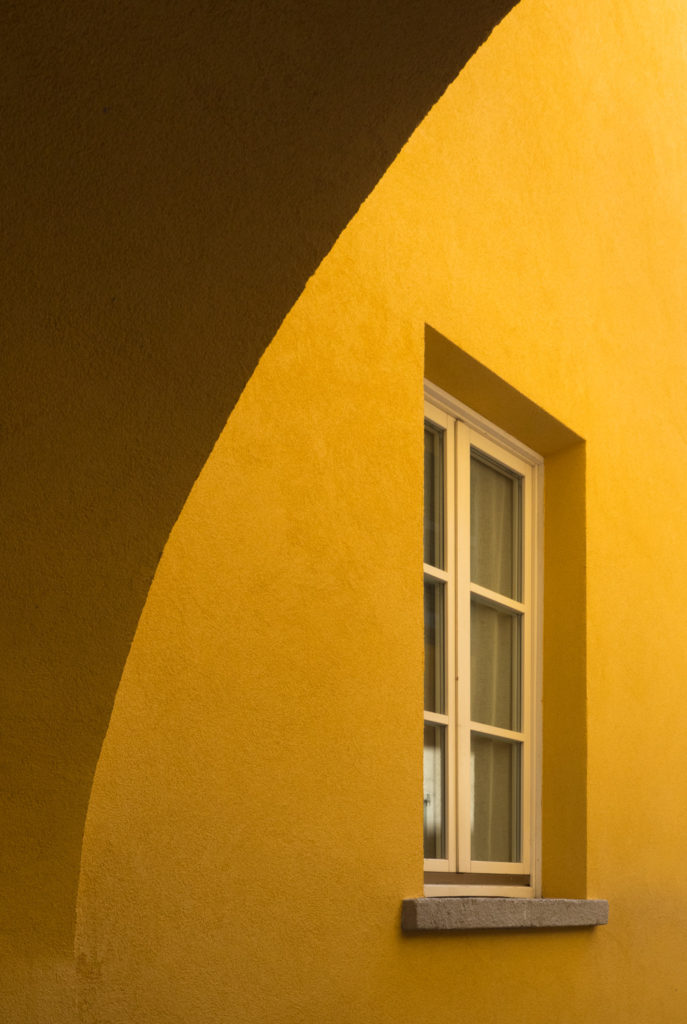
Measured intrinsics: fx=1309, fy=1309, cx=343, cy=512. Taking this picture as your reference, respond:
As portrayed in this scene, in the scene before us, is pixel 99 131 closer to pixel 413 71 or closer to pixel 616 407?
pixel 413 71

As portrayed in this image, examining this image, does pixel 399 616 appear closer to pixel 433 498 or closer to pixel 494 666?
pixel 433 498

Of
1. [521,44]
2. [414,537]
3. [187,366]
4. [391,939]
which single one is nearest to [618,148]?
[521,44]

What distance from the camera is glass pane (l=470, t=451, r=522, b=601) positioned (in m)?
4.98

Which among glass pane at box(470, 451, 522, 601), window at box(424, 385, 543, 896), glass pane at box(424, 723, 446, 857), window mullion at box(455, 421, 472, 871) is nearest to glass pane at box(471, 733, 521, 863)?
A: window at box(424, 385, 543, 896)

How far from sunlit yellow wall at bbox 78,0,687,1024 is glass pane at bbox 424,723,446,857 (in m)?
0.39

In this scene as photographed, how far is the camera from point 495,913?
13.9 feet

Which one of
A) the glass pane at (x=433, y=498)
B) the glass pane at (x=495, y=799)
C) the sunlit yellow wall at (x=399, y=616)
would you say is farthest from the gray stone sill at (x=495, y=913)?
the glass pane at (x=433, y=498)

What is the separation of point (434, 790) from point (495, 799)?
1.66ft

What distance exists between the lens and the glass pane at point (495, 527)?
4984mm

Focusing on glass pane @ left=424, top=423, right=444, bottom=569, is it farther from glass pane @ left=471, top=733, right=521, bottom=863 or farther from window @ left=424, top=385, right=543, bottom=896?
glass pane @ left=471, top=733, right=521, bottom=863

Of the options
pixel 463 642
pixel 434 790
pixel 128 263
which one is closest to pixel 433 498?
pixel 463 642

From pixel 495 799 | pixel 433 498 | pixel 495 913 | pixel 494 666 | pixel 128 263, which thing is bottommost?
pixel 495 913

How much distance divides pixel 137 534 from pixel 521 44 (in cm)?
330

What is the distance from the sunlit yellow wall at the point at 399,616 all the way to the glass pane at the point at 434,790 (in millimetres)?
386
